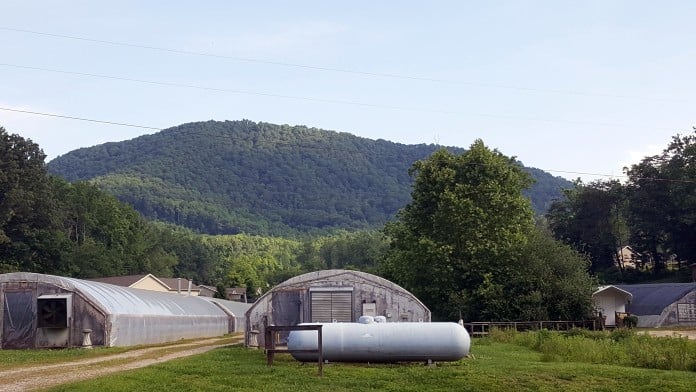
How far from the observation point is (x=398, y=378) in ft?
73.6

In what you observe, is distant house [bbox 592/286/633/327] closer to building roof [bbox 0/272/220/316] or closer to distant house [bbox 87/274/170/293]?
building roof [bbox 0/272/220/316]

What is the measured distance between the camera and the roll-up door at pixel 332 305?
3778 centimetres

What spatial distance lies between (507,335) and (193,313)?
24.2 m

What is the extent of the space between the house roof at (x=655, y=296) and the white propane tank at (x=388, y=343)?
48417 millimetres

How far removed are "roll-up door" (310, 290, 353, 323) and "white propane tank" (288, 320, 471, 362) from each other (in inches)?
434

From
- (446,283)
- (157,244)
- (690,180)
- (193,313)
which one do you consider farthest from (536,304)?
(157,244)

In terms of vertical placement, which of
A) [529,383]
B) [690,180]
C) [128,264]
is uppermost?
[690,180]

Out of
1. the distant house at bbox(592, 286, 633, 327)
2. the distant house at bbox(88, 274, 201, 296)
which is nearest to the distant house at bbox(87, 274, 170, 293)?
the distant house at bbox(88, 274, 201, 296)

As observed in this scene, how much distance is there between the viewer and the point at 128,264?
4695 inches

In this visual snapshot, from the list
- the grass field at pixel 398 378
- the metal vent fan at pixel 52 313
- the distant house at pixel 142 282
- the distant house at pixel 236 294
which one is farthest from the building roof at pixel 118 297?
the distant house at pixel 236 294

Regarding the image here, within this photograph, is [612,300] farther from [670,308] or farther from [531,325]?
[531,325]

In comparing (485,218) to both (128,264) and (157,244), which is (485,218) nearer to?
(128,264)

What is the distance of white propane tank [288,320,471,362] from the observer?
26.0m

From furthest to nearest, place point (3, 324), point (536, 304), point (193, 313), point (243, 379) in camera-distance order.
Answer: point (193, 313)
point (536, 304)
point (3, 324)
point (243, 379)
